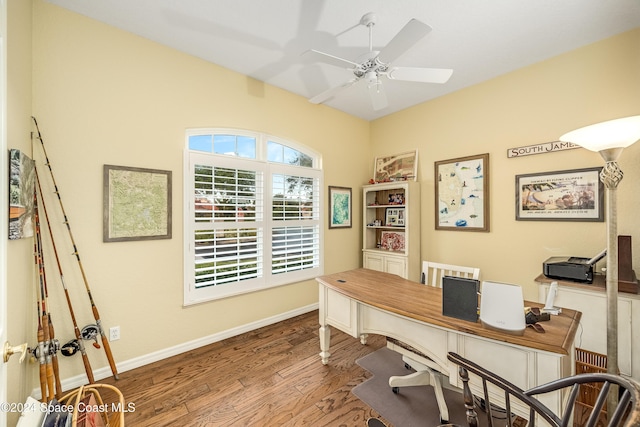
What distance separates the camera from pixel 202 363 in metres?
2.42

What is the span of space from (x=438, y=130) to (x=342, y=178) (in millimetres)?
1517

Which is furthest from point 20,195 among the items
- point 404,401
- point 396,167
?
point 396,167

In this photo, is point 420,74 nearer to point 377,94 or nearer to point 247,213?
point 377,94

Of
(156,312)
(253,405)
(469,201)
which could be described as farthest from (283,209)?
(469,201)

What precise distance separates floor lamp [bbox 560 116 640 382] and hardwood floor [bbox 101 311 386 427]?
1.53 metres

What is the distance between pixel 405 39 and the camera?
1623 mm

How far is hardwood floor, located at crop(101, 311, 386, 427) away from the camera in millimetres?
1786

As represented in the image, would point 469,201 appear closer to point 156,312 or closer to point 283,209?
point 283,209

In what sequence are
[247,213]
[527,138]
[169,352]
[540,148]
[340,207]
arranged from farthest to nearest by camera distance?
[340,207] → [247,213] → [527,138] → [540,148] → [169,352]

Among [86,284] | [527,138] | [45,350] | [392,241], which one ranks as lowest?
[45,350]

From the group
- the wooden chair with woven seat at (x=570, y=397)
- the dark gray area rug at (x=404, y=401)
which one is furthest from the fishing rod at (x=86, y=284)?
the wooden chair with woven seat at (x=570, y=397)

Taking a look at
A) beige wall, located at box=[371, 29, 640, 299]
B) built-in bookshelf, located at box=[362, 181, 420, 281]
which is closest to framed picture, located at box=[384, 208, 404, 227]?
built-in bookshelf, located at box=[362, 181, 420, 281]

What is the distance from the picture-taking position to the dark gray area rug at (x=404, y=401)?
1.75 m

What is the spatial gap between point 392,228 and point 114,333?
3471 millimetres
